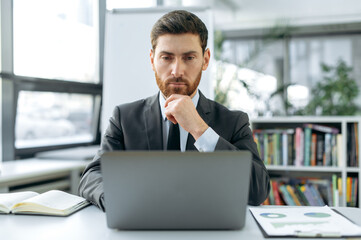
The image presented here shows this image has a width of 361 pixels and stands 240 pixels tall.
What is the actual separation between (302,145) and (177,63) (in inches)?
78.1

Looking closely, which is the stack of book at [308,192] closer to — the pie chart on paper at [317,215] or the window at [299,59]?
the pie chart on paper at [317,215]

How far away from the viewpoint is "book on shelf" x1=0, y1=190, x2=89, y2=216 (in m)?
1.12

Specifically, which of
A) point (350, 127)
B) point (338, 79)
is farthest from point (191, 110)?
point (338, 79)

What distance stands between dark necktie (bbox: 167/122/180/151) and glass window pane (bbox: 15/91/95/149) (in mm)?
1961

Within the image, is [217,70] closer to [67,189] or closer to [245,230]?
[67,189]

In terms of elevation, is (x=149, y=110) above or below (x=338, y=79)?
below

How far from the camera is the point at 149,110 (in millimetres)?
1688

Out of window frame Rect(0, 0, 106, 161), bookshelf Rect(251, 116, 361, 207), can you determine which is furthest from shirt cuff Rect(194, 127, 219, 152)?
window frame Rect(0, 0, 106, 161)

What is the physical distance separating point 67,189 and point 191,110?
1.96m

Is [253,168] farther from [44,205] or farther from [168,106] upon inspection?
[44,205]

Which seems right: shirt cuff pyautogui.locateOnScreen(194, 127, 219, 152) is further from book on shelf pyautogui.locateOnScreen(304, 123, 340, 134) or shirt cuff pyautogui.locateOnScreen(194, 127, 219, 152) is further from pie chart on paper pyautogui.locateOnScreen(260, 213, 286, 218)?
book on shelf pyautogui.locateOnScreen(304, 123, 340, 134)

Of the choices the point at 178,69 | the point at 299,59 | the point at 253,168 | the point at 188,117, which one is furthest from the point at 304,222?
the point at 299,59

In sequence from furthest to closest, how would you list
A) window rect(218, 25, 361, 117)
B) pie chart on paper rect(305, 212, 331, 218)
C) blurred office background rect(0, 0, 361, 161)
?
1. window rect(218, 25, 361, 117)
2. blurred office background rect(0, 0, 361, 161)
3. pie chart on paper rect(305, 212, 331, 218)

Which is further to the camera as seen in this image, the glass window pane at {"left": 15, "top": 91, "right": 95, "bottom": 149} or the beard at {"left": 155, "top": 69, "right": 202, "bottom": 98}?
the glass window pane at {"left": 15, "top": 91, "right": 95, "bottom": 149}
